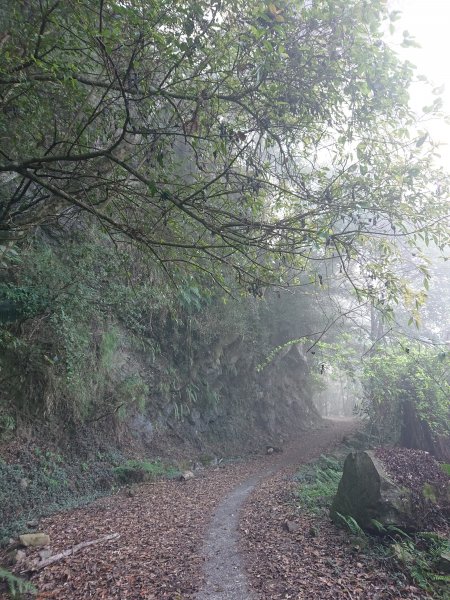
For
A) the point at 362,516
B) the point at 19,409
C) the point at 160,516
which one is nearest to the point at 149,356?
the point at 19,409

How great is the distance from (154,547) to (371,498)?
3.64m

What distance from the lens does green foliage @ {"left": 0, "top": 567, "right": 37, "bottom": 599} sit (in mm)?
4625

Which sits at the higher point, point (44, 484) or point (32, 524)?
point (44, 484)

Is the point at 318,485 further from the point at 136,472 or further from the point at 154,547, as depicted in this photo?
the point at 136,472

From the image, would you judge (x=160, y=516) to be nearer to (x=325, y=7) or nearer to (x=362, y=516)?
(x=362, y=516)

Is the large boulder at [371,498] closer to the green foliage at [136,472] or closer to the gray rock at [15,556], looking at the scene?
the gray rock at [15,556]

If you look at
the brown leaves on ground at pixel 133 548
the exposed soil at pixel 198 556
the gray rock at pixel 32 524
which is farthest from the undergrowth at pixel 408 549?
the gray rock at pixel 32 524

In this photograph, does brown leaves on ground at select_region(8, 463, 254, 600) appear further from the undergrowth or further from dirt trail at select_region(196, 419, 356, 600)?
the undergrowth

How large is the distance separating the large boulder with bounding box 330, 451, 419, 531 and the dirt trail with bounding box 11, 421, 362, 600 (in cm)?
201

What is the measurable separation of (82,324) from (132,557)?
214 inches

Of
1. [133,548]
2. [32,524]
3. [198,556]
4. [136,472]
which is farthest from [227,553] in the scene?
[136,472]

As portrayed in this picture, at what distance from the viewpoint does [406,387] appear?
13430mm

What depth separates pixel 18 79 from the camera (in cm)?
405

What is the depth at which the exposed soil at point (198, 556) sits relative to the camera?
4.82 meters
